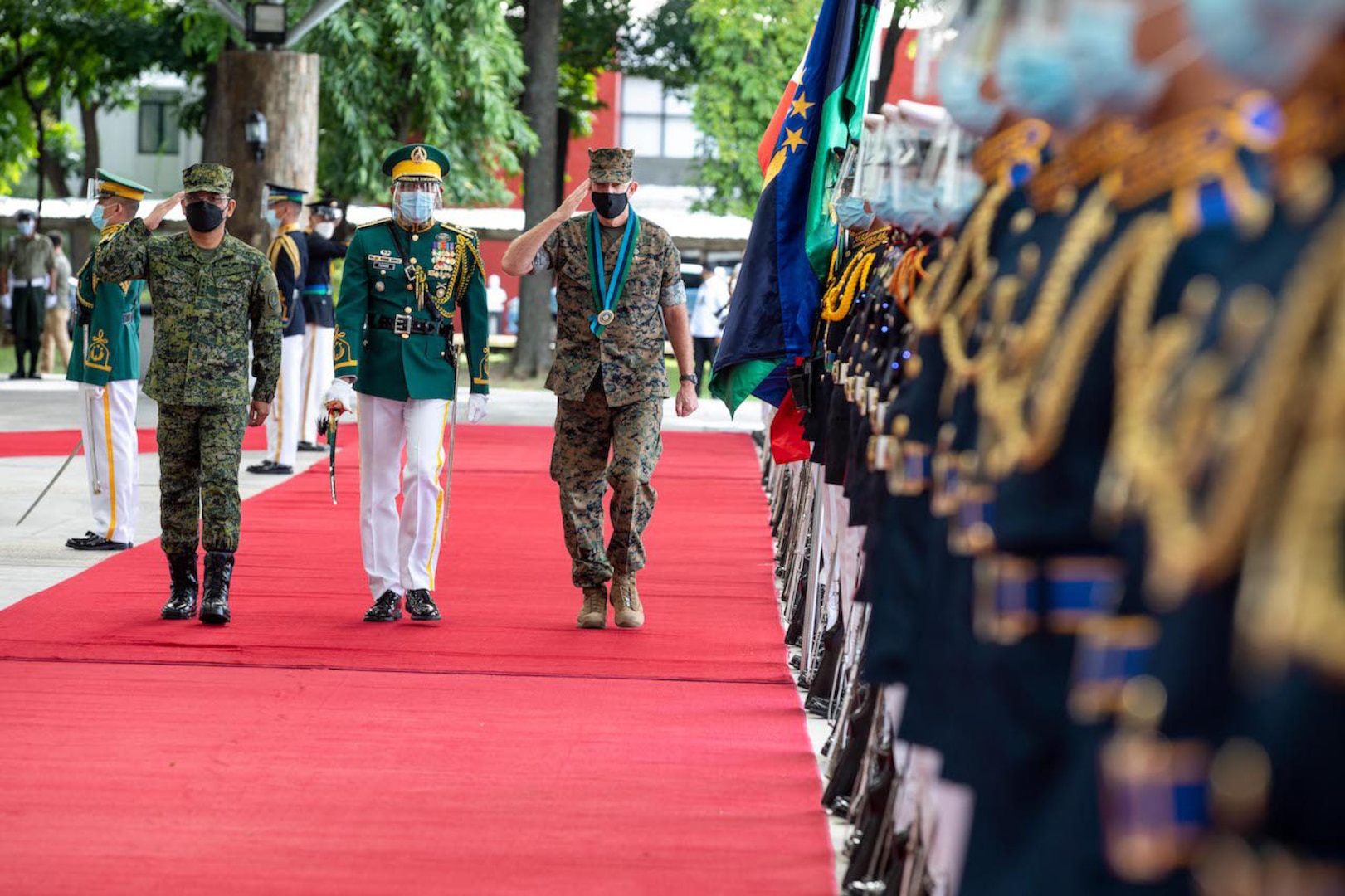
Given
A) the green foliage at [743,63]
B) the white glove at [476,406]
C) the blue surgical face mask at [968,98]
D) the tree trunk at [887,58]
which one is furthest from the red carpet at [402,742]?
the green foliage at [743,63]

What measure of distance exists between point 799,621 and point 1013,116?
4.71 metres

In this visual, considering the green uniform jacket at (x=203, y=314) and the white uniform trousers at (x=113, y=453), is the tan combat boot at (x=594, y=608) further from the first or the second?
the white uniform trousers at (x=113, y=453)

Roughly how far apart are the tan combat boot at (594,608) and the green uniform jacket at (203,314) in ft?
4.98

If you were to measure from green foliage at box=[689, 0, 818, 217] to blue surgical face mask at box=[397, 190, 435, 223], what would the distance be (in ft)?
67.0

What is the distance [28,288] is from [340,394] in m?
15.7

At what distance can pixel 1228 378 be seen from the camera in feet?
4.83

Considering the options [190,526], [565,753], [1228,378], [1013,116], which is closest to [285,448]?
[190,526]

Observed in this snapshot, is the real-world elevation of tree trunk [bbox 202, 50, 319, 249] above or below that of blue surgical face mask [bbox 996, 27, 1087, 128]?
above

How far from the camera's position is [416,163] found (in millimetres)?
7207

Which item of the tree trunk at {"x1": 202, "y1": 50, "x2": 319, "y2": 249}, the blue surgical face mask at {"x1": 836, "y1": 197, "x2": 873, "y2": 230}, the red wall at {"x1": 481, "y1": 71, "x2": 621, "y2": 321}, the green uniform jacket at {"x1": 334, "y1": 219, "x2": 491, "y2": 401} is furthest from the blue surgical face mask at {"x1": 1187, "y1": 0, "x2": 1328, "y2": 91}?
the red wall at {"x1": 481, "y1": 71, "x2": 621, "y2": 321}

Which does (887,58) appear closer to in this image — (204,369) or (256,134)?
(256,134)

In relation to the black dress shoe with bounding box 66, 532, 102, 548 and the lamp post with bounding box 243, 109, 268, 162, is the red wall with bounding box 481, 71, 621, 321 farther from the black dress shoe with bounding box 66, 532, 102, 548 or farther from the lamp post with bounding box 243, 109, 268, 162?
the black dress shoe with bounding box 66, 532, 102, 548

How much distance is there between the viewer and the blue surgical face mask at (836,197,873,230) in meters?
4.97

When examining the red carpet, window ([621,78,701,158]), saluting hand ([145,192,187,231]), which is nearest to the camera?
the red carpet
